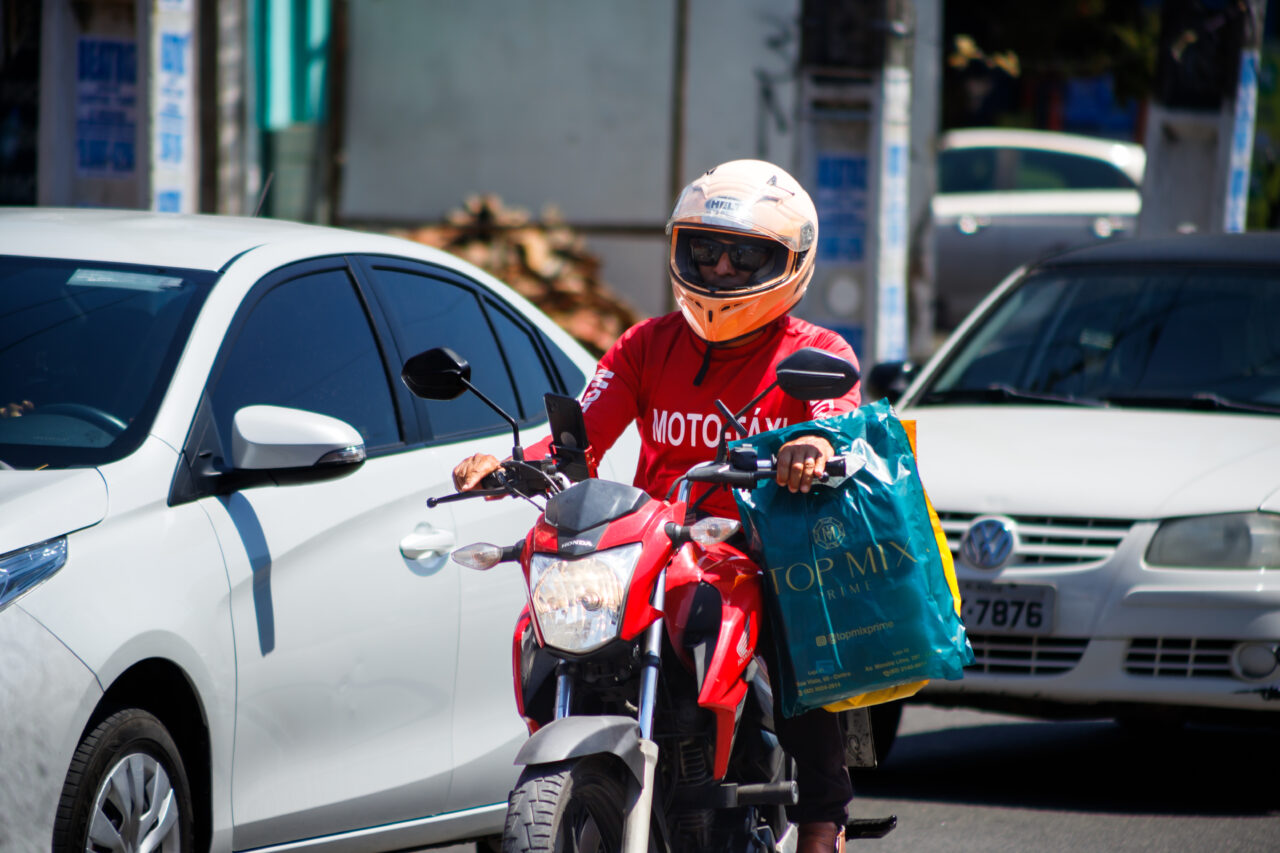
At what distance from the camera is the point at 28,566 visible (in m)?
3.44

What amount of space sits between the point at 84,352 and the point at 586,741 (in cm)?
161

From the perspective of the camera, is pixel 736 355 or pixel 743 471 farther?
pixel 736 355

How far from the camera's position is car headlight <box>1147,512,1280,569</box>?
569 centimetres

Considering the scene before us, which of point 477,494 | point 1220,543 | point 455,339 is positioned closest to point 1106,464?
point 1220,543

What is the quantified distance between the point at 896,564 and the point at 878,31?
7588 mm

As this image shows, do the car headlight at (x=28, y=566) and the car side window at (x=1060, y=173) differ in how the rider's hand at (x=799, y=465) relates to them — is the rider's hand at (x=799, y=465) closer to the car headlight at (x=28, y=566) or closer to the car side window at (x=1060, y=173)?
the car headlight at (x=28, y=566)

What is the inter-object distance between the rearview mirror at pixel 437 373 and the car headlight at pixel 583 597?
1.77ft

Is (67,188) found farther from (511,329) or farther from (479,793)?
(479,793)

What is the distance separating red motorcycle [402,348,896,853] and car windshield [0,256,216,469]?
2.03 ft

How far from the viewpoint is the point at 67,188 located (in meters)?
10.2

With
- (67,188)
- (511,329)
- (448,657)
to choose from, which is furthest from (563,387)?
(67,188)

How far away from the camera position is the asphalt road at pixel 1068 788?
5.59m

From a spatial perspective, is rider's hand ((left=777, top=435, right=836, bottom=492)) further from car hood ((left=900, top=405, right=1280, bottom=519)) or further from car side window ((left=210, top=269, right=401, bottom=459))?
car hood ((left=900, top=405, right=1280, bottom=519))

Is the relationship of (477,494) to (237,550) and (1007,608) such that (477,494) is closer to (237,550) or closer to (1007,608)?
(237,550)
